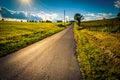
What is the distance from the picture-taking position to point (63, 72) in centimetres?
792

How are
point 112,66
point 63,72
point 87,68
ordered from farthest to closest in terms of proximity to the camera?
point 112,66 < point 87,68 < point 63,72

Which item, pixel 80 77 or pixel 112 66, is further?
pixel 112 66

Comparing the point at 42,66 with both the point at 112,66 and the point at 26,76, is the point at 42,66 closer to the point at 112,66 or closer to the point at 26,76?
the point at 26,76

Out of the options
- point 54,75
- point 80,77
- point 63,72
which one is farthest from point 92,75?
point 54,75

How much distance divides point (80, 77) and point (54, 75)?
1442 millimetres

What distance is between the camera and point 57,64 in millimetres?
9352

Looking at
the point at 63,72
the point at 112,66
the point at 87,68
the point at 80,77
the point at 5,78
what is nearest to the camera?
the point at 5,78

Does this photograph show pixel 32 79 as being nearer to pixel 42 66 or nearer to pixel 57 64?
pixel 42 66

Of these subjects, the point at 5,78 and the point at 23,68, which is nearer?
the point at 5,78

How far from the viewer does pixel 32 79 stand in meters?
6.83

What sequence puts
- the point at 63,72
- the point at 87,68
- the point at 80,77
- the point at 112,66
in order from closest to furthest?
1. the point at 80,77
2. the point at 63,72
3. the point at 87,68
4. the point at 112,66

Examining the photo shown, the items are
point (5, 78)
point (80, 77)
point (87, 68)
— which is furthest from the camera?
point (87, 68)

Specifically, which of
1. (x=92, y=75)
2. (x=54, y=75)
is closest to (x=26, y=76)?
(x=54, y=75)

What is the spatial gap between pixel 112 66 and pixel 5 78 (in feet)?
22.7
